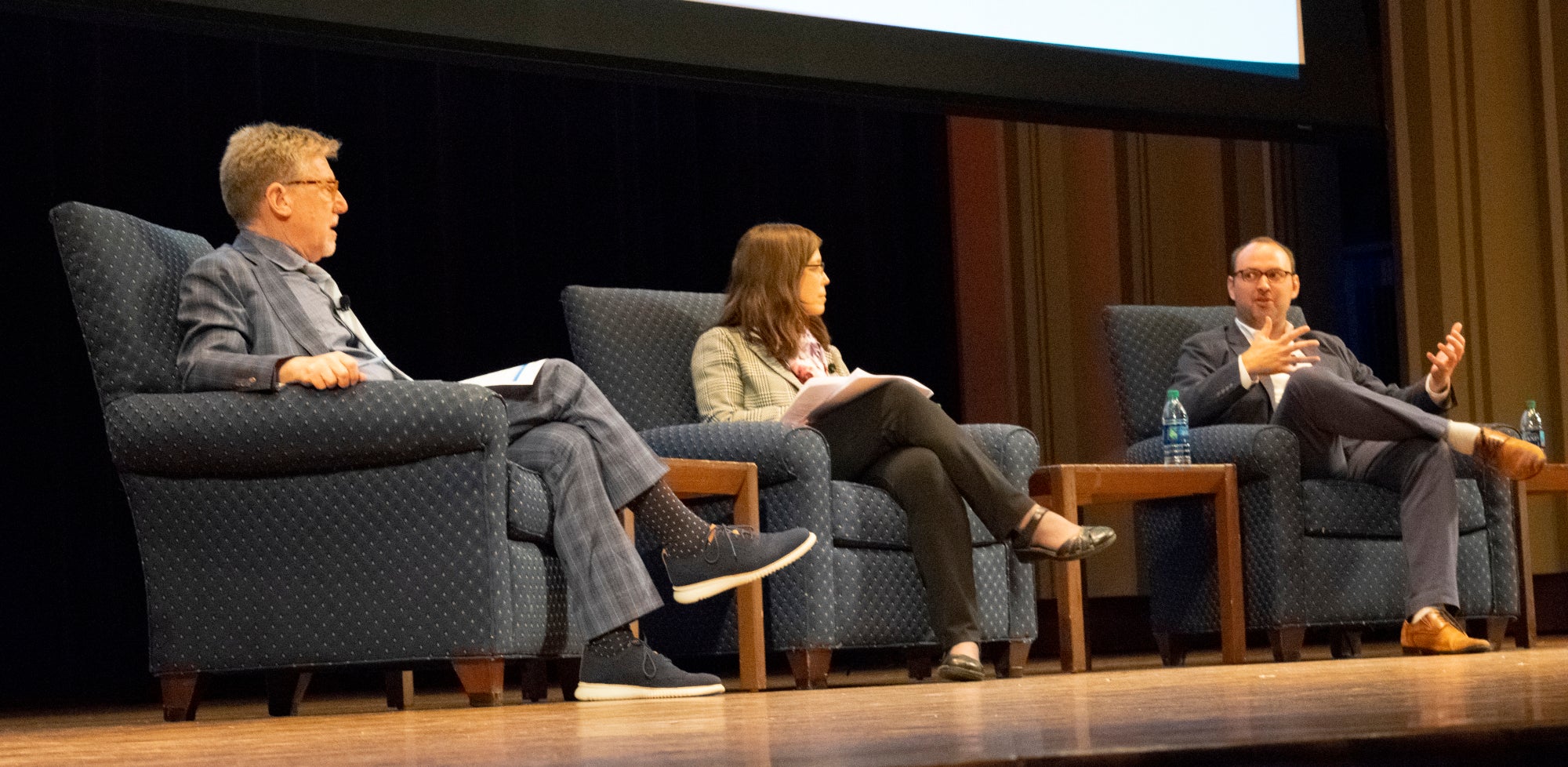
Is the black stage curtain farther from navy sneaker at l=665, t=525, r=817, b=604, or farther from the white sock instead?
the white sock

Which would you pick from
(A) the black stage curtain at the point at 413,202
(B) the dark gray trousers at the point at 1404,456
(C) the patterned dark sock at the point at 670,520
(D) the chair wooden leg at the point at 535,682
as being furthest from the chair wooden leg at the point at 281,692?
(B) the dark gray trousers at the point at 1404,456

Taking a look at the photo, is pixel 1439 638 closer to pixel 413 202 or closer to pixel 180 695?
pixel 180 695

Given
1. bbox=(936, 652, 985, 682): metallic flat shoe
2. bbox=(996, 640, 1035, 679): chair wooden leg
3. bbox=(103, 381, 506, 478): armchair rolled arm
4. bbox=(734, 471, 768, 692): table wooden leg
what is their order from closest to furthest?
bbox=(103, 381, 506, 478): armchair rolled arm → bbox=(936, 652, 985, 682): metallic flat shoe → bbox=(734, 471, 768, 692): table wooden leg → bbox=(996, 640, 1035, 679): chair wooden leg

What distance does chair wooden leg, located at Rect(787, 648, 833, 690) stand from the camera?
127 inches

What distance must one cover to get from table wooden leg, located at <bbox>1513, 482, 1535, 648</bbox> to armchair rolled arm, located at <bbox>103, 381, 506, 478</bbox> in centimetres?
258

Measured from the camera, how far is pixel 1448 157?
Result: 5191mm

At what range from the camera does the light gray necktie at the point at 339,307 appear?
300cm

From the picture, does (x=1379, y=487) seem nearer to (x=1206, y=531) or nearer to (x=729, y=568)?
(x=1206, y=531)

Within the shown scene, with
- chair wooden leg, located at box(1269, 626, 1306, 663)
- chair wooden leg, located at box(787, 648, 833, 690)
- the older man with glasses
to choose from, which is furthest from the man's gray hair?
chair wooden leg, located at box(1269, 626, 1306, 663)

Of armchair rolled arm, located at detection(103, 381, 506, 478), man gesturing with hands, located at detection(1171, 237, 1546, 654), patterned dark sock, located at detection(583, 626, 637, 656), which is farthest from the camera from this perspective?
man gesturing with hands, located at detection(1171, 237, 1546, 654)

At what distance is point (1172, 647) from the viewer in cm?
400

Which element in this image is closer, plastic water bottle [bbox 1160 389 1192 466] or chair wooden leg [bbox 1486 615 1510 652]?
plastic water bottle [bbox 1160 389 1192 466]

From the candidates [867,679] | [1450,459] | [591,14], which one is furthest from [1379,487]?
[591,14]

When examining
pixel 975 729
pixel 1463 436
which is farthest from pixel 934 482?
pixel 975 729
